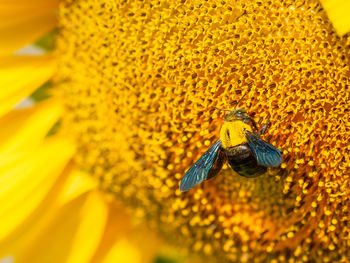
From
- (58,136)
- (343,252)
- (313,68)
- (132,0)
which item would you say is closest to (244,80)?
(313,68)

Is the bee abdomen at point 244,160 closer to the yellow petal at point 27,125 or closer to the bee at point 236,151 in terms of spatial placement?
the bee at point 236,151

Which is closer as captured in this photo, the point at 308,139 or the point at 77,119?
the point at 308,139

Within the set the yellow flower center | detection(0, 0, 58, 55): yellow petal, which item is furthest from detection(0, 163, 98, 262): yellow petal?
detection(0, 0, 58, 55): yellow petal

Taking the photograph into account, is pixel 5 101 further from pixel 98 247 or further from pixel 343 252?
pixel 343 252

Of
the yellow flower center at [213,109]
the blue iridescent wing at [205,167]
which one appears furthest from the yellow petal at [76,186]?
the blue iridescent wing at [205,167]

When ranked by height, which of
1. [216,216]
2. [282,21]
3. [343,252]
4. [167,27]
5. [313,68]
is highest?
[167,27]

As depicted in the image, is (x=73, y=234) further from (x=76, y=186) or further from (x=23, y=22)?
(x=23, y=22)

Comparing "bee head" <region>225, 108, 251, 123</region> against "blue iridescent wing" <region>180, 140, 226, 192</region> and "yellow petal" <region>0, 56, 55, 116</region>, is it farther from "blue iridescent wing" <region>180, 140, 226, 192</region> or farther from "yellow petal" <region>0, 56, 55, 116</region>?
"yellow petal" <region>0, 56, 55, 116</region>

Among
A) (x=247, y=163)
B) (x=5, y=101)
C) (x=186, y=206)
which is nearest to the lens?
(x=247, y=163)
